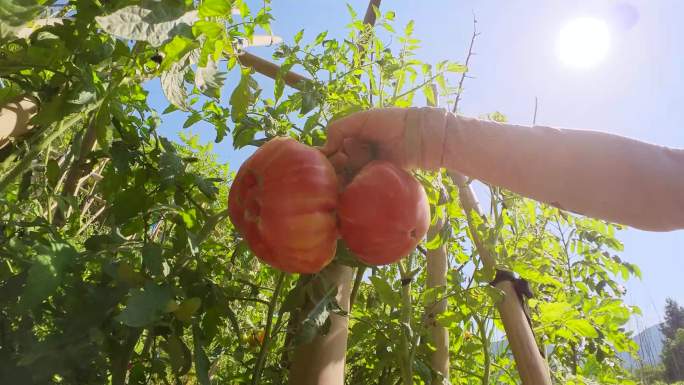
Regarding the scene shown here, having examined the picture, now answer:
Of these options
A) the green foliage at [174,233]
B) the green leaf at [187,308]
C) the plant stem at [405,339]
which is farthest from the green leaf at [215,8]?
the plant stem at [405,339]

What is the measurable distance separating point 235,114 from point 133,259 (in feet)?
1.48

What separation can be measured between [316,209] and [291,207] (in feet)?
0.14

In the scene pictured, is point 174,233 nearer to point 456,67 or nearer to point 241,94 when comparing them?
point 241,94

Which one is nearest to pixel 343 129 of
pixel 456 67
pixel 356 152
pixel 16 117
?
pixel 356 152

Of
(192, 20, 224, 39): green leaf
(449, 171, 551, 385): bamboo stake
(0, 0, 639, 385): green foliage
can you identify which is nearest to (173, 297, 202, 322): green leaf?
(0, 0, 639, 385): green foliage

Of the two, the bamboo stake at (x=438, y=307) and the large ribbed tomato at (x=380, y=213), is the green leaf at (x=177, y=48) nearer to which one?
the large ribbed tomato at (x=380, y=213)

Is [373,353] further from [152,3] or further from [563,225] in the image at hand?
[152,3]

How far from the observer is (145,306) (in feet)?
2.10

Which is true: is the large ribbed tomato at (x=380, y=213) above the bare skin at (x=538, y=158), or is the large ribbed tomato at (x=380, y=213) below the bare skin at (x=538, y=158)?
below

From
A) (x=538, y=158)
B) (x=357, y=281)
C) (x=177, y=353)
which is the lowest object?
(x=177, y=353)

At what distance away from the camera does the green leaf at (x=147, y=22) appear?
20.3 inches

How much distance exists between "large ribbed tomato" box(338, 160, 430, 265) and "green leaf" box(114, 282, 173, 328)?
11.6 inches

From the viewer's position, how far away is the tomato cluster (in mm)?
735

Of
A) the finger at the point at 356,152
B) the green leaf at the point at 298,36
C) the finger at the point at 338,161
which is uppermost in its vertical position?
the green leaf at the point at 298,36
